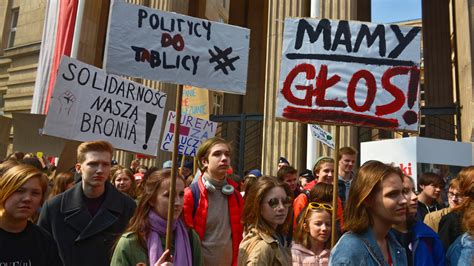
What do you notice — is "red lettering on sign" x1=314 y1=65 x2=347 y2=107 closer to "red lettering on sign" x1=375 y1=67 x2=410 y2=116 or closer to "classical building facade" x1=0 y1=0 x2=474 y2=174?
"red lettering on sign" x1=375 y1=67 x2=410 y2=116

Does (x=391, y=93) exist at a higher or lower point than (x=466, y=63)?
lower

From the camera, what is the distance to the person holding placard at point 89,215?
365cm

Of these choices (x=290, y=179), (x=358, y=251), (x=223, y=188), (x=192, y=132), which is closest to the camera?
(x=358, y=251)

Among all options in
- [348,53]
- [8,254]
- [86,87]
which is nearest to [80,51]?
[86,87]

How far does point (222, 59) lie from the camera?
4336 millimetres

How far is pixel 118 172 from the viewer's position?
19.9 feet

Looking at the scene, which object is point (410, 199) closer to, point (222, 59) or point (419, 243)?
point (419, 243)

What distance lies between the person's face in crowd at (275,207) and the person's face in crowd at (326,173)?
2.01m

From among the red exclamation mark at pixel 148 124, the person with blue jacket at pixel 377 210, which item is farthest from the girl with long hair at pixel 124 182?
the person with blue jacket at pixel 377 210

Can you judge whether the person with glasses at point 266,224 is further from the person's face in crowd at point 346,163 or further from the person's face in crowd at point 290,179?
the person's face in crowd at point 290,179

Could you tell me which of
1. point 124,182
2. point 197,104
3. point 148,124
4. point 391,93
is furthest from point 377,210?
point 197,104

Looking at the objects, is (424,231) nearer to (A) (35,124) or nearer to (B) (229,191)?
(B) (229,191)

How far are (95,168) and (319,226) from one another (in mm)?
1885

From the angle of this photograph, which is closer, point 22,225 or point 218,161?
point 22,225
